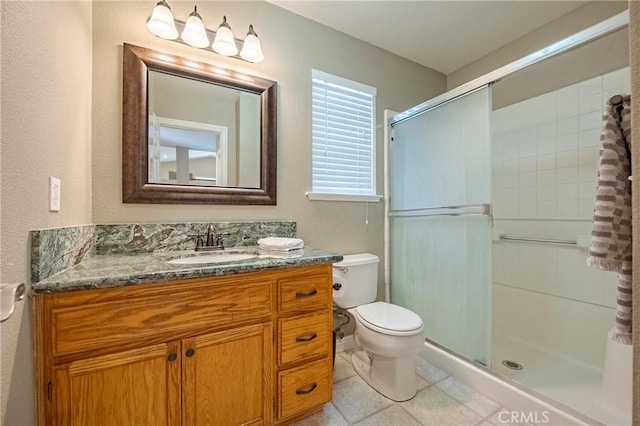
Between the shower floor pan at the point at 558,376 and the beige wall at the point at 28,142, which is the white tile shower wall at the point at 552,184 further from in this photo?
the beige wall at the point at 28,142

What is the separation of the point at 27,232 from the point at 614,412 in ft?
8.41

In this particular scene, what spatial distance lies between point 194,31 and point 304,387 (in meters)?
1.97

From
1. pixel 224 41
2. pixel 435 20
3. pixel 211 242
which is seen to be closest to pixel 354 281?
pixel 211 242

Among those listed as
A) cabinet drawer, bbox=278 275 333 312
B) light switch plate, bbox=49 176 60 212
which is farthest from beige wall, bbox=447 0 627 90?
light switch plate, bbox=49 176 60 212

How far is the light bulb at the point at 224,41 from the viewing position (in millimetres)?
1509

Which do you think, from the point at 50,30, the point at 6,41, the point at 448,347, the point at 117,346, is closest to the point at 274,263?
the point at 117,346

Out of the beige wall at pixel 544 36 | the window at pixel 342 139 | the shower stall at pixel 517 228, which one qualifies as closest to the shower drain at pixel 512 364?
the shower stall at pixel 517 228

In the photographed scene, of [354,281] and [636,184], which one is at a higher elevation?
[636,184]

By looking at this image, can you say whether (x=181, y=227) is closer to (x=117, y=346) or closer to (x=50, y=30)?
(x=117, y=346)

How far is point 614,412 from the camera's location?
129 cm

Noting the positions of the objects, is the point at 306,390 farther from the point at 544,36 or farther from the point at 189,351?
the point at 544,36

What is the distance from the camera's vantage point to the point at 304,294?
4.21 ft

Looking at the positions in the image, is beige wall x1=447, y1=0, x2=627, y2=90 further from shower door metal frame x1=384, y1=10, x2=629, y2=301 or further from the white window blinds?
the white window blinds

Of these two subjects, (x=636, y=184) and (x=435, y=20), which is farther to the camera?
(x=435, y=20)
